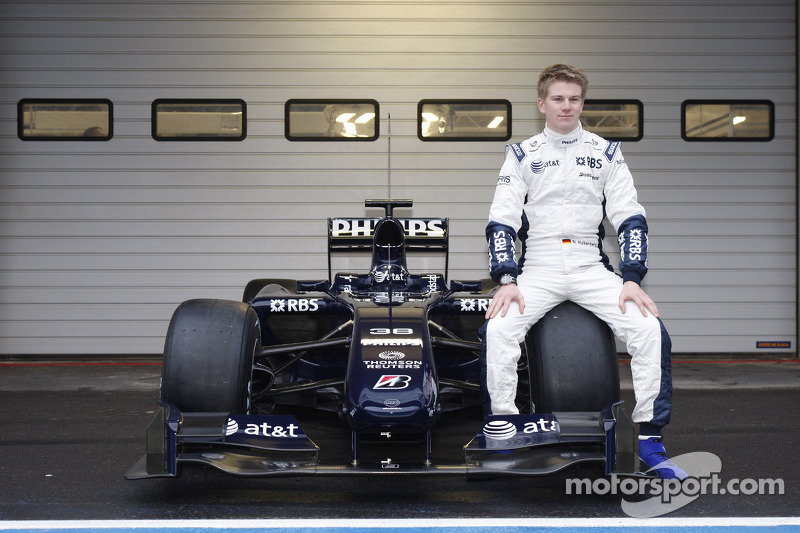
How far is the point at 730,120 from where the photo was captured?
886cm

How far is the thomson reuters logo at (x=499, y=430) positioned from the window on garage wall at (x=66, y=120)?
6.28 metres

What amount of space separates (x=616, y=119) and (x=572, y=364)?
5.45 metres

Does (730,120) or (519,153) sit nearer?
(519,153)

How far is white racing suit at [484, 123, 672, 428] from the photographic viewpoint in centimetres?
388

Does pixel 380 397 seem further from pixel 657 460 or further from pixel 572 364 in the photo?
pixel 657 460

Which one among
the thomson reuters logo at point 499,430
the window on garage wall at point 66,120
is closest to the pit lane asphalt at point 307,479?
the thomson reuters logo at point 499,430

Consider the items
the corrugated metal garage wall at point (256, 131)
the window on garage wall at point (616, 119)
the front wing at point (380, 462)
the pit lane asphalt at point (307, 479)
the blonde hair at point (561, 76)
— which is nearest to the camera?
the front wing at point (380, 462)

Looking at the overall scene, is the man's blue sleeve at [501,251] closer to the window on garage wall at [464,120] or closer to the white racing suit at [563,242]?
the white racing suit at [563,242]

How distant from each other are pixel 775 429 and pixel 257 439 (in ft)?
11.4

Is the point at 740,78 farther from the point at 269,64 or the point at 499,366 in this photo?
the point at 499,366

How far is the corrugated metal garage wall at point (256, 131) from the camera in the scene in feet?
28.3

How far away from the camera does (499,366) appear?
12.7 ft

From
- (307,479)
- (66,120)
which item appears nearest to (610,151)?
(307,479)

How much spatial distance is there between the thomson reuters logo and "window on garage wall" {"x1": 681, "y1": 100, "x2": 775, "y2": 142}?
6103 millimetres
